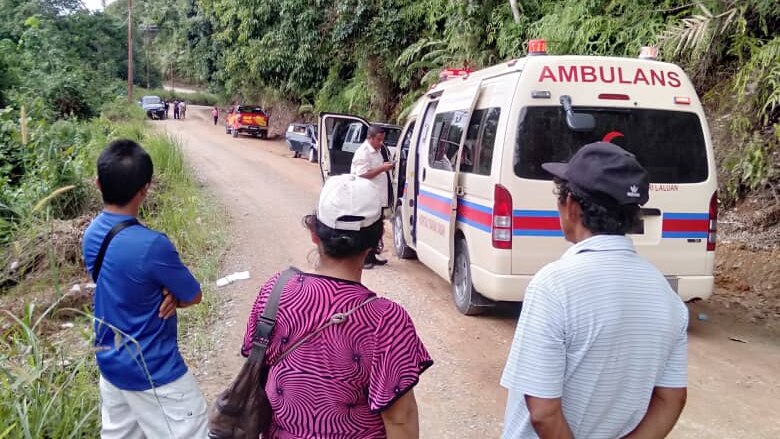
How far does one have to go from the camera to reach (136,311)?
2619 millimetres

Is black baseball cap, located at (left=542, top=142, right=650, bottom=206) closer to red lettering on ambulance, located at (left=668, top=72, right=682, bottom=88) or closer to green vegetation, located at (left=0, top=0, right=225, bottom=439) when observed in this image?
green vegetation, located at (left=0, top=0, right=225, bottom=439)

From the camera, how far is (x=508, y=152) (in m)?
5.12

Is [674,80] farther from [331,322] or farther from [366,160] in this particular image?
[331,322]

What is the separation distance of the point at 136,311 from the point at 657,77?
14.5 ft

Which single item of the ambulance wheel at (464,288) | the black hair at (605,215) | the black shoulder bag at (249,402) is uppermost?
the black hair at (605,215)

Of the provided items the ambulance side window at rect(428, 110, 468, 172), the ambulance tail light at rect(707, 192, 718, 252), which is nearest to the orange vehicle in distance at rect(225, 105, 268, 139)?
the ambulance side window at rect(428, 110, 468, 172)

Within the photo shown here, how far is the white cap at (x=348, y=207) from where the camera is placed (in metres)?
1.93

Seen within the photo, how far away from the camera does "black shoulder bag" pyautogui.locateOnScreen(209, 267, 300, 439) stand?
6.33 feet

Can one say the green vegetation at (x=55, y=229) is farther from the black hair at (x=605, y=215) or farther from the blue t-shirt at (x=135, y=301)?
the black hair at (x=605, y=215)

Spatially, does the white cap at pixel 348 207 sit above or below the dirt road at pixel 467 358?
above

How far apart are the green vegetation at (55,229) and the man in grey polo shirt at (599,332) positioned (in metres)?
2.02

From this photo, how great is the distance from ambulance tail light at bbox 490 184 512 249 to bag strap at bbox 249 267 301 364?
3394mm

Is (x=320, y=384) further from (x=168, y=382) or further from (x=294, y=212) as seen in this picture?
(x=294, y=212)

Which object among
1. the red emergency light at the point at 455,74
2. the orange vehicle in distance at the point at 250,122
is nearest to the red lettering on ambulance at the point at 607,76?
the red emergency light at the point at 455,74
